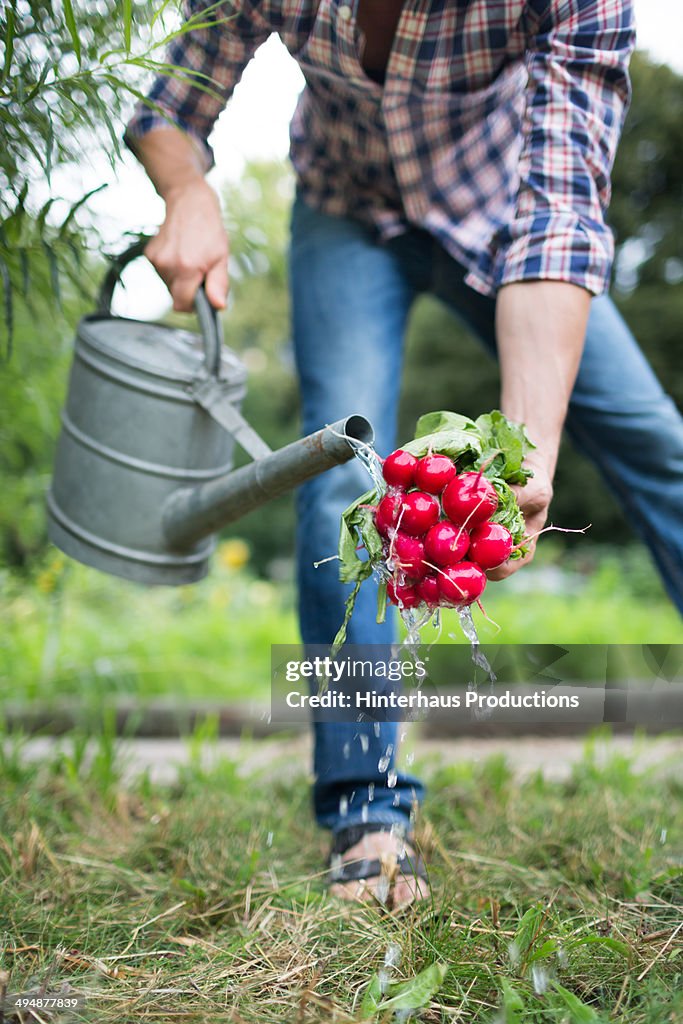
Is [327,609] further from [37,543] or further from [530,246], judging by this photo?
[37,543]

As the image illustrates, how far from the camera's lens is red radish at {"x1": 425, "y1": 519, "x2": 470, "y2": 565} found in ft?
3.35

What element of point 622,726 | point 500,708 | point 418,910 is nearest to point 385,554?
point 418,910

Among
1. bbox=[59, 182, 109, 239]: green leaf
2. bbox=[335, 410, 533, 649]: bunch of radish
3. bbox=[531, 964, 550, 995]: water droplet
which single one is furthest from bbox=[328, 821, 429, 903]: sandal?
bbox=[59, 182, 109, 239]: green leaf

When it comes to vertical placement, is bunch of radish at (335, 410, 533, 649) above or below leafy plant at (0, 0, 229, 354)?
below

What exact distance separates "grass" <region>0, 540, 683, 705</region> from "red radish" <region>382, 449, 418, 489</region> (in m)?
0.93

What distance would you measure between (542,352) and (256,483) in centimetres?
47

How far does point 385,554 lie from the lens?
1104mm

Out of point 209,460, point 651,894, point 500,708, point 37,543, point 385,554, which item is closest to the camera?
point 385,554

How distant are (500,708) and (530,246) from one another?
1764 millimetres

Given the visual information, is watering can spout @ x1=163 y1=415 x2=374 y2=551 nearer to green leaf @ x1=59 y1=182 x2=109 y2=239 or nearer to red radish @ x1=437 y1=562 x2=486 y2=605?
red radish @ x1=437 y1=562 x2=486 y2=605

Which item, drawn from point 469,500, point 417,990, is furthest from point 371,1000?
point 469,500

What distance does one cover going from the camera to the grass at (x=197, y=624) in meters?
2.66

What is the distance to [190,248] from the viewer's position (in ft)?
4.79
